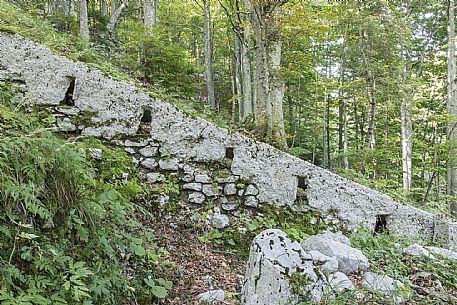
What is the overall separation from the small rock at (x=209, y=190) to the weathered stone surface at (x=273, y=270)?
5.20 ft

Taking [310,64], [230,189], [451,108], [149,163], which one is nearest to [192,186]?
[230,189]

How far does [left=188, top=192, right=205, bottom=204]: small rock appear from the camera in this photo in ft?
14.7

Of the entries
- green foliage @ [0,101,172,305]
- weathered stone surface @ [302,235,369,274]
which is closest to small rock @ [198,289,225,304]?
green foliage @ [0,101,172,305]

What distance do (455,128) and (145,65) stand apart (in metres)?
9.61

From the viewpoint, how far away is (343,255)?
3.58 metres

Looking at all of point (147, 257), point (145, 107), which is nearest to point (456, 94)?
point (145, 107)

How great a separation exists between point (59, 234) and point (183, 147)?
2376 mm

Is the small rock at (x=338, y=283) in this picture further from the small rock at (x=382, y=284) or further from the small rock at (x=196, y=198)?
the small rock at (x=196, y=198)

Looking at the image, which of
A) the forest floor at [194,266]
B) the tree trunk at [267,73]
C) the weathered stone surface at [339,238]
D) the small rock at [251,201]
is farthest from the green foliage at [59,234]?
the tree trunk at [267,73]

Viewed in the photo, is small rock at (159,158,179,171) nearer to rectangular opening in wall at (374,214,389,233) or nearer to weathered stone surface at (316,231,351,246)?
weathered stone surface at (316,231,351,246)

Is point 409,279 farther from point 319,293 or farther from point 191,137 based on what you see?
point 191,137

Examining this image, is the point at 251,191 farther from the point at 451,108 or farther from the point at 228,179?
the point at 451,108

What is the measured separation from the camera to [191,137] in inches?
182

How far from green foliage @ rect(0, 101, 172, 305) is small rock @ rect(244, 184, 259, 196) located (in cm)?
179
